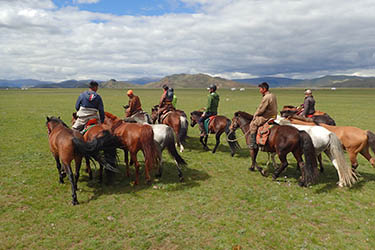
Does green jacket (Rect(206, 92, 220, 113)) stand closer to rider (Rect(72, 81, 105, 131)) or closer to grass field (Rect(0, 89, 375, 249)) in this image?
grass field (Rect(0, 89, 375, 249))

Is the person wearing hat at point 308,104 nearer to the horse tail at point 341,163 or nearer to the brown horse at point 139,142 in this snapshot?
the horse tail at point 341,163

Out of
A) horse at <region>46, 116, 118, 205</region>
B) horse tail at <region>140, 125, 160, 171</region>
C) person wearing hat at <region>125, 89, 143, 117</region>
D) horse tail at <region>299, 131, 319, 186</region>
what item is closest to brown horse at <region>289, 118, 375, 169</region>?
horse tail at <region>299, 131, 319, 186</region>

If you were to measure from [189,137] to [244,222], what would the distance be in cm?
982

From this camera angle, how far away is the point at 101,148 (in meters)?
7.32

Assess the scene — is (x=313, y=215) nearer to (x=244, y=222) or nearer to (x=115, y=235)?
(x=244, y=222)

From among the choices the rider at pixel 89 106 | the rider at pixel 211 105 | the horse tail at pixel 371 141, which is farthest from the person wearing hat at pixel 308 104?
the rider at pixel 89 106

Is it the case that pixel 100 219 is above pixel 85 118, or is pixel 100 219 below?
below

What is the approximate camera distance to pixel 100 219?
5.96m

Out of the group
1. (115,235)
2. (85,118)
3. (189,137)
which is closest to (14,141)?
(85,118)

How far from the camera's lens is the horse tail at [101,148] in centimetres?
679

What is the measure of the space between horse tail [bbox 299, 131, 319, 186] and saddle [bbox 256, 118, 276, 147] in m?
1.07

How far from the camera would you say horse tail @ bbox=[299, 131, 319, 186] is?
7691 mm

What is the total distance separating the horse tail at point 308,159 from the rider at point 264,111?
134 cm

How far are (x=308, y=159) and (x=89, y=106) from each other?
25.6ft
